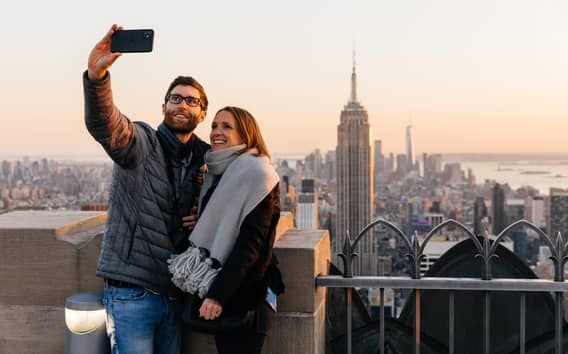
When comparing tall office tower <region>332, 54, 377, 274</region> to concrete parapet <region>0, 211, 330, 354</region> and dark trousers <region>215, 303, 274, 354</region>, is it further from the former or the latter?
dark trousers <region>215, 303, 274, 354</region>

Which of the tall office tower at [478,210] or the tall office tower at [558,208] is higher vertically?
the tall office tower at [558,208]

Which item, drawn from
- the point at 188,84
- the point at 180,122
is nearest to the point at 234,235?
the point at 180,122

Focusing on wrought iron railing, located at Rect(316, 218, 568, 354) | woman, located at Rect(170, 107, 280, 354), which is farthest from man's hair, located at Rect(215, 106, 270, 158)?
wrought iron railing, located at Rect(316, 218, 568, 354)

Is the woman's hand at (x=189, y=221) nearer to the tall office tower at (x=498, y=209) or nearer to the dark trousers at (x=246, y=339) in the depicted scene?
the dark trousers at (x=246, y=339)

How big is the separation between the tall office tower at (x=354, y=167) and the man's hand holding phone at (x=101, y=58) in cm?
14432

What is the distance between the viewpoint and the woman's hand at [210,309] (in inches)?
115

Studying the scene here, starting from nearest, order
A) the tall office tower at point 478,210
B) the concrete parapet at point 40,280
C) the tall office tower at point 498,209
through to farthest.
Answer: the concrete parapet at point 40,280, the tall office tower at point 498,209, the tall office tower at point 478,210

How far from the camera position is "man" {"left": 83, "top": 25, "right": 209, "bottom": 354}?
3.15 metres

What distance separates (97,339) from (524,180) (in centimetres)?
12965

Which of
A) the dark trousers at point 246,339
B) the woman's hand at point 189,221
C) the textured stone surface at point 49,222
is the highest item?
the woman's hand at point 189,221

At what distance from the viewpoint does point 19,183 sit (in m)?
52.5

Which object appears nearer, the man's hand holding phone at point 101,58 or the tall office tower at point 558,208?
the man's hand holding phone at point 101,58

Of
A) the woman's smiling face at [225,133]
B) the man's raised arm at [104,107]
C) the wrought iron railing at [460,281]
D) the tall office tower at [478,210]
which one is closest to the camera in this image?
the man's raised arm at [104,107]

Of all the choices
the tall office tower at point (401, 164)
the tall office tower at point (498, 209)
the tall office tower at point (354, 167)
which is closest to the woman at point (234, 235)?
the tall office tower at point (498, 209)
